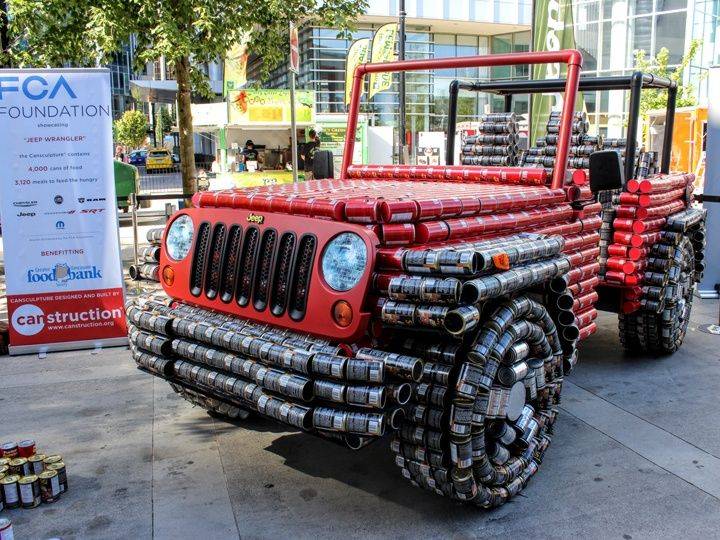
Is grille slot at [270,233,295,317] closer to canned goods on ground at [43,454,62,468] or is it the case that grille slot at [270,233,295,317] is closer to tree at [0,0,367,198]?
canned goods on ground at [43,454,62,468]

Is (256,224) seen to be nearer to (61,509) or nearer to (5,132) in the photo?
(61,509)

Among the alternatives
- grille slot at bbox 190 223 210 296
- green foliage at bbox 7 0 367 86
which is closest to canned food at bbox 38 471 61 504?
grille slot at bbox 190 223 210 296

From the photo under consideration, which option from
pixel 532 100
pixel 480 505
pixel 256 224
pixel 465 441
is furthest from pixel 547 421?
pixel 532 100

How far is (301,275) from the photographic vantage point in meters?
3.84

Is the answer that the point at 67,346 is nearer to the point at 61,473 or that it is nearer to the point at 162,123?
the point at 61,473

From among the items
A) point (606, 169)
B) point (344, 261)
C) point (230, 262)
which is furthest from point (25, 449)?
point (606, 169)

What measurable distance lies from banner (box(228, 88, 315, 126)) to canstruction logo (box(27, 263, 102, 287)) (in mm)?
17093

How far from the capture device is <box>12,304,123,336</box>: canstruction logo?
6.91 m

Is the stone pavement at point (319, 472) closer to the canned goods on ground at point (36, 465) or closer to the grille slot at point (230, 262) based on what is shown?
the canned goods on ground at point (36, 465)

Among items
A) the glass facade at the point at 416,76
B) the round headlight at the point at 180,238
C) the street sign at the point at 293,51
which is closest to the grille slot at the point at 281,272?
the round headlight at the point at 180,238

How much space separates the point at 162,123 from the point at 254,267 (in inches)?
2668

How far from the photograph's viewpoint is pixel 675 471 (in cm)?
443

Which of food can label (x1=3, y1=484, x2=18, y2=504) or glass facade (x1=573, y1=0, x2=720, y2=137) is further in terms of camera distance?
glass facade (x1=573, y1=0, x2=720, y2=137)

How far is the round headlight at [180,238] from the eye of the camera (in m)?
4.53
